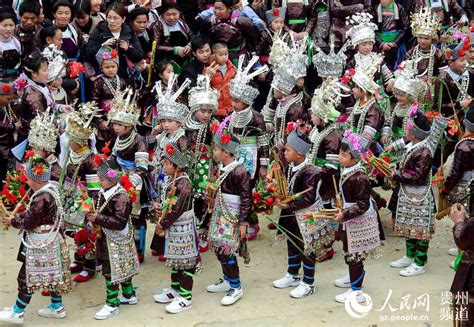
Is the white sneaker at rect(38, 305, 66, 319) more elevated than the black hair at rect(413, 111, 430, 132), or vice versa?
the black hair at rect(413, 111, 430, 132)

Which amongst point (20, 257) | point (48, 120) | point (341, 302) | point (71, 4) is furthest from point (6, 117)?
point (341, 302)

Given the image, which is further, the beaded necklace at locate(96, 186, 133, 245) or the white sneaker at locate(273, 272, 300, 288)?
the white sneaker at locate(273, 272, 300, 288)

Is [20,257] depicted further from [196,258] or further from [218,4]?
[218,4]

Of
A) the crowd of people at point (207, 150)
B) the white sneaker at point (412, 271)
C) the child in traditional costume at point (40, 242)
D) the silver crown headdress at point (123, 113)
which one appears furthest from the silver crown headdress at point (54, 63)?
the white sneaker at point (412, 271)

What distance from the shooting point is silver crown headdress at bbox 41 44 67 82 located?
30.5 ft

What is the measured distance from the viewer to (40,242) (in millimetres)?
Result: 7102

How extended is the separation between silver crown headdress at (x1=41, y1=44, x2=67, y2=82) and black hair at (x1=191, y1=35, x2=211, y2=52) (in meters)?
1.68

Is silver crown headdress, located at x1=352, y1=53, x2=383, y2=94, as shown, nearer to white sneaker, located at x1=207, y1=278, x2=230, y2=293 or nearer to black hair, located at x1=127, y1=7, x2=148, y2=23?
white sneaker, located at x1=207, y1=278, x2=230, y2=293

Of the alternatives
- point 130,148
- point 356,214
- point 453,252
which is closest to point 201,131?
point 130,148

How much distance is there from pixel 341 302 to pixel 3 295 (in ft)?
Result: 10.3

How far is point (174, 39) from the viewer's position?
35.5ft

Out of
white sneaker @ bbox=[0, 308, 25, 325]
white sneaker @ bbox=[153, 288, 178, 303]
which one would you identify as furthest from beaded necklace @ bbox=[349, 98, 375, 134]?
white sneaker @ bbox=[0, 308, 25, 325]

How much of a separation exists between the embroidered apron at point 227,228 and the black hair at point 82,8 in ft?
13.8

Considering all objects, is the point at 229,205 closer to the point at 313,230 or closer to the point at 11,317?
the point at 313,230
